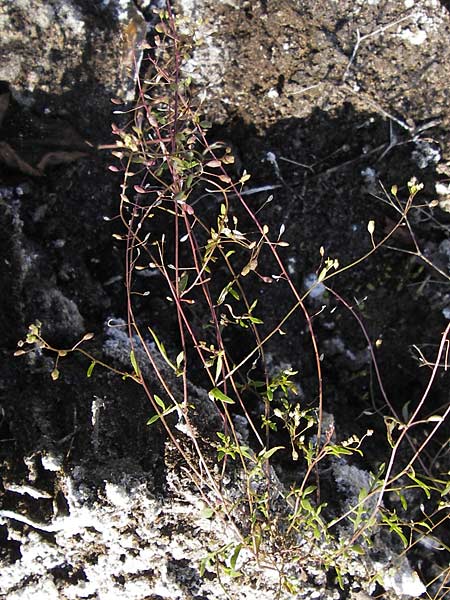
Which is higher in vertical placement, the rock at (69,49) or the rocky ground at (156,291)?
the rock at (69,49)

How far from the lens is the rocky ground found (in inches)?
Answer: 80.2

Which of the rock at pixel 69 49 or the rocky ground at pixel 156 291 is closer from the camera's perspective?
the rocky ground at pixel 156 291

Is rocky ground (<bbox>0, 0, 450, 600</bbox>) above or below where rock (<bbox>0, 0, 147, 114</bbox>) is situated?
below

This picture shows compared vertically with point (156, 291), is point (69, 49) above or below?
above

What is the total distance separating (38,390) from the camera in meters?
2.09

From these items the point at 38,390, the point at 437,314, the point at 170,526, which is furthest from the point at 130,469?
the point at 437,314

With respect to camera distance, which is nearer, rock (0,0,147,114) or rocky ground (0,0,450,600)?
rocky ground (0,0,450,600)

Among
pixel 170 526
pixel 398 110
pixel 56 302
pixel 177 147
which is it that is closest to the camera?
pixel 177 147

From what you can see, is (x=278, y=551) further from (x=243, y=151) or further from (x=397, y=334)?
(x=243, y=151)

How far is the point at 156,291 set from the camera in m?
2.52

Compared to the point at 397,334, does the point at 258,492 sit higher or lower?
lower

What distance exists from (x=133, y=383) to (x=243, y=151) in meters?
1.16

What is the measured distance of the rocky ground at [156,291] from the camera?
2037 millimetres

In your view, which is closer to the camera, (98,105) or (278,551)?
(278,551)
